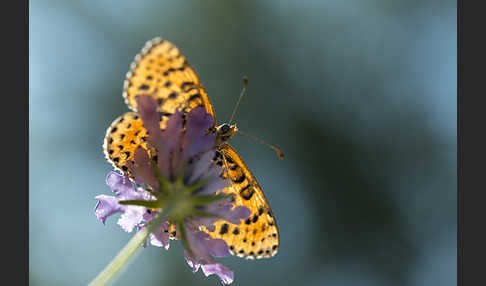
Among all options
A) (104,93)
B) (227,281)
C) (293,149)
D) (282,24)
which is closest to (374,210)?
(293,149)

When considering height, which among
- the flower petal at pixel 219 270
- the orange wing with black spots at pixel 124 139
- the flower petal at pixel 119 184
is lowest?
the flower petal at pixel 219 270

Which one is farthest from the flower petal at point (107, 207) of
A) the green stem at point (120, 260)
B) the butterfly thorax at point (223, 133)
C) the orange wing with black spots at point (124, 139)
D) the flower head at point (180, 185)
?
the butterfly thorax at point (223, 133)

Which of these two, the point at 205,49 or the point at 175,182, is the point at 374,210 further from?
the point at 175,182

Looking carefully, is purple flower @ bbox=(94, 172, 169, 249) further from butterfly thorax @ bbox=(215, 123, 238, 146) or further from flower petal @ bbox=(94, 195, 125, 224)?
butterfly thorax @ bbox=(215, 123, 238, 146)

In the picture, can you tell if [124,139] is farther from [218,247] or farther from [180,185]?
[218,247]

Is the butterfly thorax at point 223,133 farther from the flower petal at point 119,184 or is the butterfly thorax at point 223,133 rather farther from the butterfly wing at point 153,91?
the flower petal at point 119,184

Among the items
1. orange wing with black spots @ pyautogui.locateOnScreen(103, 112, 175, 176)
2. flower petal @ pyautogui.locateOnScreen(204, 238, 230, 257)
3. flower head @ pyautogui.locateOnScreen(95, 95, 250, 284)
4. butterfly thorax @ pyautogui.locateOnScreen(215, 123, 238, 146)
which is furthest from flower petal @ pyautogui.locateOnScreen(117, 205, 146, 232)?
butterfly thorax @ pyautogui.locateOnScreen(215, 123, 238, 146)
